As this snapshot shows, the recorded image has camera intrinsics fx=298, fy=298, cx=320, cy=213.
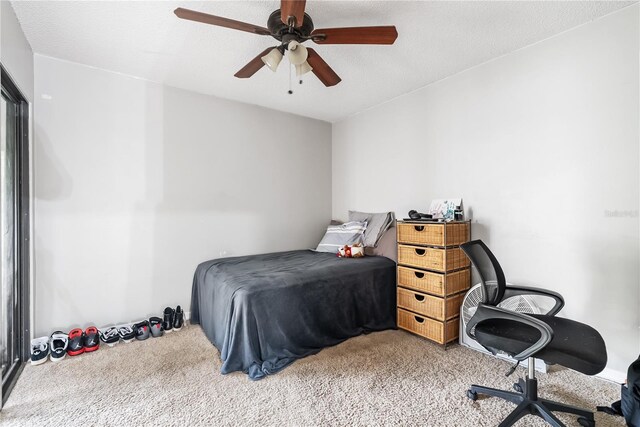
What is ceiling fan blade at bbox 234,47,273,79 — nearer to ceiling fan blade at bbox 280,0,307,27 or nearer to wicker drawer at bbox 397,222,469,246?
ceiling fan blade at bbox 280,0,307,27

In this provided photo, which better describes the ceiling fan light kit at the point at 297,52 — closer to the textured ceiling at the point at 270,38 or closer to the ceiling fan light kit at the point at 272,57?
the ceiling fan light kit at the point at 272,57

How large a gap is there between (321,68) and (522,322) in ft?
6.14

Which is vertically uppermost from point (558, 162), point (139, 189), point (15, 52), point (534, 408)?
point (15, 52)

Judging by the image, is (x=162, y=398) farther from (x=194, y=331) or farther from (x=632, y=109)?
(x=632, y=109)

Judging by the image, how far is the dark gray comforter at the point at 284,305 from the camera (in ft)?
6.76

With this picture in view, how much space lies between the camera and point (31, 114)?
231 cm

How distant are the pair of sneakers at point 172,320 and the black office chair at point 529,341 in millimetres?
2445

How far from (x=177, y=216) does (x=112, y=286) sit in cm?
82

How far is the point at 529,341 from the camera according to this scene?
1439mm

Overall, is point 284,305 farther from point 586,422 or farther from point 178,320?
point 586,422

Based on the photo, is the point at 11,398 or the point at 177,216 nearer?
the point at 11,398

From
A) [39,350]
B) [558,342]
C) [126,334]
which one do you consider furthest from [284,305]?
[39,350]

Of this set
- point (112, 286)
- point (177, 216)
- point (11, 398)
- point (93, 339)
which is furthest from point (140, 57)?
point (11, 398)

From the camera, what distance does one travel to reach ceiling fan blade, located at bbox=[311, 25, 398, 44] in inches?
65.3
